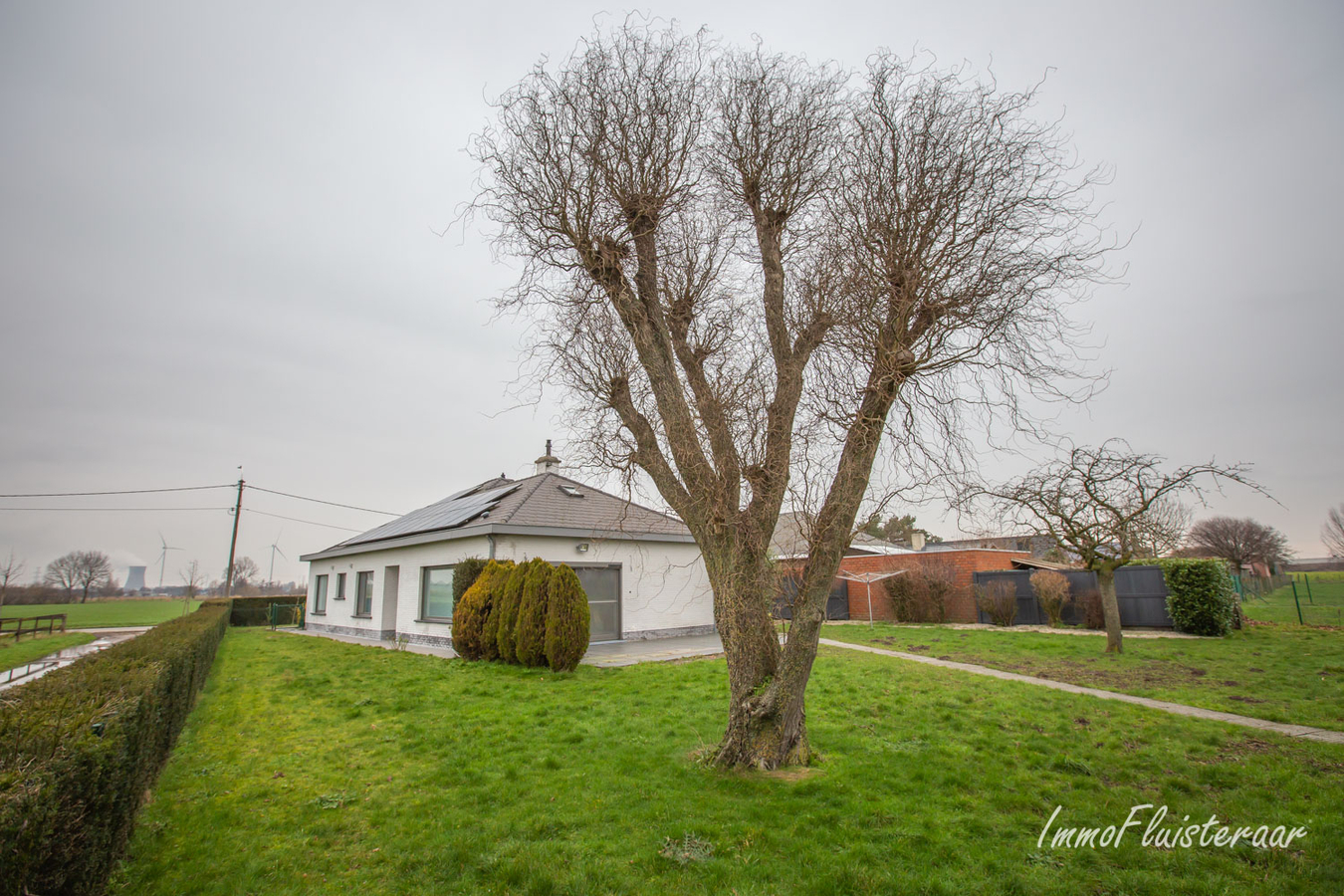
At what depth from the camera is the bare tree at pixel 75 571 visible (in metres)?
43.5

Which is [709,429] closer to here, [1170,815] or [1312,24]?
[1170,815]

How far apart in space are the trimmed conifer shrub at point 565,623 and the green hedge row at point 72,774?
226 inches

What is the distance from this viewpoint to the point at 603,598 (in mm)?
13516

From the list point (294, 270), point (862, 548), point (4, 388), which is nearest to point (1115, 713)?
point (294, 270)

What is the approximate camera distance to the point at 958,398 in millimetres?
5344

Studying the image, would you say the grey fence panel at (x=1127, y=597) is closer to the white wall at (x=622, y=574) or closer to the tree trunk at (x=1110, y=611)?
the tree trunk at (x=1110, y=611)

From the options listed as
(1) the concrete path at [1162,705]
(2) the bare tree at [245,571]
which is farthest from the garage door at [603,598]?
(2) the bare tree at [245,571]

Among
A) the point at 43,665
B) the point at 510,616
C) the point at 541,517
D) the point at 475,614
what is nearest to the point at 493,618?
the point at 475,614

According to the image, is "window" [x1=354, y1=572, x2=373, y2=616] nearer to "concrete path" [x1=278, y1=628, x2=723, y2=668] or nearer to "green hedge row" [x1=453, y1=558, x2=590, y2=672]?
"concrete path" [x1=278, y1=628, x2=723, y2=668]

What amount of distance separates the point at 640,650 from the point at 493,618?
3.14 meters

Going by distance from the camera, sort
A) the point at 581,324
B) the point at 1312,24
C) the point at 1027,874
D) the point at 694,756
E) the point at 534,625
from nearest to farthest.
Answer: the point at 1027,874 < the point at 694,756 < the point at 1312,24 < the point at 581,324 < the point at 534,625

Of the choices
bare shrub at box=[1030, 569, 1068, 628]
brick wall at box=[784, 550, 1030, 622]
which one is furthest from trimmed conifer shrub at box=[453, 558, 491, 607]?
bare shrub at box=[1030, 569, 1068, 628]

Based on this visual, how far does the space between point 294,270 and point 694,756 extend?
11.0m

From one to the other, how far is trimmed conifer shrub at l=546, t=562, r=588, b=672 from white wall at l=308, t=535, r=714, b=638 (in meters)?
2.51
